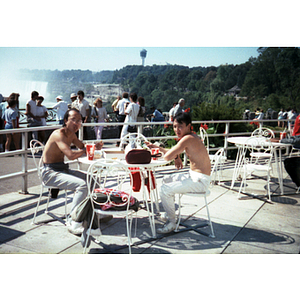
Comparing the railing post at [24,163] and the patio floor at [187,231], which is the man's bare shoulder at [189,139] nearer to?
the patio floor at [187,231]

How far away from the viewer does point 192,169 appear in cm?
306

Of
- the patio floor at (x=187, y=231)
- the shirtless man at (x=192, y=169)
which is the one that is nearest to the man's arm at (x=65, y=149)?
the patio floor at (x=187, y=231)

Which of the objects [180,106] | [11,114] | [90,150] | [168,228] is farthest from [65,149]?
[180,106]

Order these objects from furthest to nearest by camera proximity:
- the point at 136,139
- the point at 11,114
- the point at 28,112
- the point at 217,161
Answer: the point at 28,112 → the point at 11,114 → the point at 136,139 → the point at 217,161

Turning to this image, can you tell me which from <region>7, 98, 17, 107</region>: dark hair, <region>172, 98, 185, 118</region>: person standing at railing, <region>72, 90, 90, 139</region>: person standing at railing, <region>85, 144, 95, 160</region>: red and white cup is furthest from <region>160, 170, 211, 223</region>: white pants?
<region>172, 98, 185, 118</region>: person standing at railing

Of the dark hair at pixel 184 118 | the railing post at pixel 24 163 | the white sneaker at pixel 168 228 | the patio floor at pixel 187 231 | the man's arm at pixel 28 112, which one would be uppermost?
the dark hair at pixel 184 118

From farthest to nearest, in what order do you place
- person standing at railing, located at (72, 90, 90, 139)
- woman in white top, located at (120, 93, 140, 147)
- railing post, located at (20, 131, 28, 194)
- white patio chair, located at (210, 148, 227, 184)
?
1. person standing at railing, located at (72, 90, 90, 139)
2. woman in white top, located at (120, 93, 140, 147)
3. railing post, located at (20, 131, 28, 194)
4. white patio chair, located at (210, 148, 227, 184)

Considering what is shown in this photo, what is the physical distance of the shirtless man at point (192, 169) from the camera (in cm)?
294

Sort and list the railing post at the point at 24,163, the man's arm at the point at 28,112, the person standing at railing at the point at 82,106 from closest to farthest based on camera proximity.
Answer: the railing post at the point at 24,163
the man's arm at the point at 28,112
the person standing at railing at the point at 82,106

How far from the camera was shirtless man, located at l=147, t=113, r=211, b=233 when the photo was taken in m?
2.94

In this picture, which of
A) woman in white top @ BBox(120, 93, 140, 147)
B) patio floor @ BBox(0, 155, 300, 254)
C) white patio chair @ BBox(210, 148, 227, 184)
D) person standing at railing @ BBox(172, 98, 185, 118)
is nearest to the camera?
patio floor @ BBox(0, 155, 300, 254)

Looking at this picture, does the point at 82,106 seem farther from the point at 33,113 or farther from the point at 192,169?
the point at 192,169

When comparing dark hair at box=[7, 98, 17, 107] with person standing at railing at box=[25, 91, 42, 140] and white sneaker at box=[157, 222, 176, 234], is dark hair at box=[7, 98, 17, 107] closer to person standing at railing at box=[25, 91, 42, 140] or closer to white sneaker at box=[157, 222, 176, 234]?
person standing at railing at box=[25, 91, 42, 140]

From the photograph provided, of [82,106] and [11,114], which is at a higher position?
[82,106]
